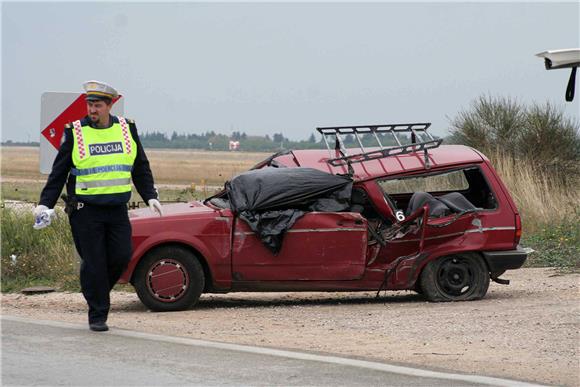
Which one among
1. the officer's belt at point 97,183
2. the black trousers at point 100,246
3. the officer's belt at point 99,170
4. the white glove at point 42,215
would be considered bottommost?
the black trousers at point 100,246

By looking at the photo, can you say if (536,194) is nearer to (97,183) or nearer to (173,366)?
(97,183)

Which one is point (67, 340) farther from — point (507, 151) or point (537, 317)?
point (507, 151)

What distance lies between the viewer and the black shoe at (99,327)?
9.57m

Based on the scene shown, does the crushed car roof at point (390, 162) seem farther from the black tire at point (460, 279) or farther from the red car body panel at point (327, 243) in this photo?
the black tire at point (460, 279)

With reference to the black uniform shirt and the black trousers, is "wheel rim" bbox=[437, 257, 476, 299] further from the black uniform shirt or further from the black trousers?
the black uniform shirt

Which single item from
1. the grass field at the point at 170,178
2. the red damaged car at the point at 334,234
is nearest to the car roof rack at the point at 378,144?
the red damaged car at the point at 334,234

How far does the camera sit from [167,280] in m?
11.3

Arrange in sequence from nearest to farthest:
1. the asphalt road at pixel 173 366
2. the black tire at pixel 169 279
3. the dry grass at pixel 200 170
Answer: the asphalt road at pixel 173 366 → the black tire at pixel 169 279 → the dry grass at pixel 200 170

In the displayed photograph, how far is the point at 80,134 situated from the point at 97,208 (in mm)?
625

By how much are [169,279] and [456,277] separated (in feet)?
9.83

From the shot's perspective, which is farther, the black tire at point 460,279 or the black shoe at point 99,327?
the black tire at point 460,279

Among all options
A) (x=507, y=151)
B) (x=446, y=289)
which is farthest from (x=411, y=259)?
(x=507, y=151)

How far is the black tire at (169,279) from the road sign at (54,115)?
2562mm

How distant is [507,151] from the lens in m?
24.6
